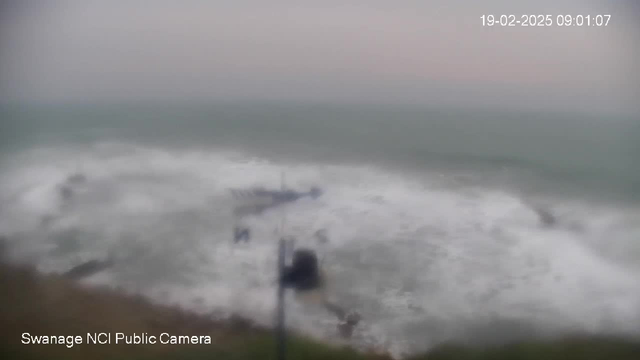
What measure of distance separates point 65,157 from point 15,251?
30 centimetres

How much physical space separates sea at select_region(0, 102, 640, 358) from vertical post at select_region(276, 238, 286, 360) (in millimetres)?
20

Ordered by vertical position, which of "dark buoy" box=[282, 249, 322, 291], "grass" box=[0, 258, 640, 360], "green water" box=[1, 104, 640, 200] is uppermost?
"green water" box=[1, 104, 640, 200]

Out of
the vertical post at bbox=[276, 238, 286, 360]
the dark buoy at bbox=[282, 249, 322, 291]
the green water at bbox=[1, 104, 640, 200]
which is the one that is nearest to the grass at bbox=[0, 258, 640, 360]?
the vertical post at bbox=[276, 238, 286, 360]

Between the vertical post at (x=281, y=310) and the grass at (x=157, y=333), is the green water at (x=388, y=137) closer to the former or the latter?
the vertical post at (x=281, y=310)

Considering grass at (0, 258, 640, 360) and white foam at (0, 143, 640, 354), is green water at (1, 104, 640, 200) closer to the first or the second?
white foam at (0, 143, 640, 354)

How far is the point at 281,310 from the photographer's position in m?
1.33

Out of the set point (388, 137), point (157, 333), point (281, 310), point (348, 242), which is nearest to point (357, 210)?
point (348, 242)

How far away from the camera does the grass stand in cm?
131

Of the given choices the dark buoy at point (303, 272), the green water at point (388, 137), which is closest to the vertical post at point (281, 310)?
the dark buoy at point (303, 272)

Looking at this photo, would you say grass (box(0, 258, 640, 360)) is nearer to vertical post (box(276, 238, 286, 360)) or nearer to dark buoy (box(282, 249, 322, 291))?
vertical post (box(276, 238, 286, 360))

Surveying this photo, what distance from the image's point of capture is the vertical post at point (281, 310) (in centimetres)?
131

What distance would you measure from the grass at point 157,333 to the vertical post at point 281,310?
17 millimetres

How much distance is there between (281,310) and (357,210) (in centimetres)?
36

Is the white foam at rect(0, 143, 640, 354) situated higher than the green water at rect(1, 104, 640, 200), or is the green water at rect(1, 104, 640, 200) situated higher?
the green water at rect(1, 104, 640, 200)
